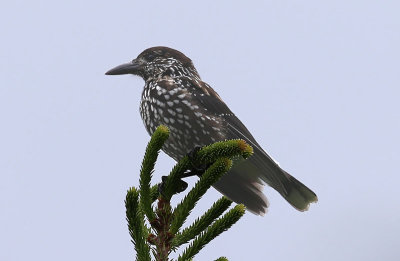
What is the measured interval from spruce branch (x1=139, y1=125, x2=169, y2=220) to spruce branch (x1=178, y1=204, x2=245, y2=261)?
0.29m

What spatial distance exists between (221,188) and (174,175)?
2073 mm

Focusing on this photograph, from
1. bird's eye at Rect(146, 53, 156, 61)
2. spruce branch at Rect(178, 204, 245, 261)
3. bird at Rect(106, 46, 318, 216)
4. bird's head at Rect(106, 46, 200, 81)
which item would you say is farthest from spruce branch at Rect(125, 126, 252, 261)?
bird's eye at Rect(146, 53, 156, 61)

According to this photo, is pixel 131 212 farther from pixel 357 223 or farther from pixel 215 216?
pixel 357 223

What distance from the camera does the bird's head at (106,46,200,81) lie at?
851 centimetres

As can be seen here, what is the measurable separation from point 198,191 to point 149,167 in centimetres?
30

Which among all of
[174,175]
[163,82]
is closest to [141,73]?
[163,82]

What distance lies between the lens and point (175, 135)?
24.2ft

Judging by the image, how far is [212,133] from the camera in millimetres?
7512

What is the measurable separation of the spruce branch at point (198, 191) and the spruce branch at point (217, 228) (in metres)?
0.13

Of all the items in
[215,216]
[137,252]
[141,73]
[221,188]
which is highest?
[141,73]

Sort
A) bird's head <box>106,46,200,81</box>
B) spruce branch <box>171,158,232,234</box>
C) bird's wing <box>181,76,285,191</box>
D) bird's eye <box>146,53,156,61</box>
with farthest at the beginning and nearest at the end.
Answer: bird's eye <box>146,53,156,61</box> < bird's head <box>106,46,200,81</box> < bird's wing <box>181,76,285,191</box> < spruce branch <box>171,158,232,234</box>

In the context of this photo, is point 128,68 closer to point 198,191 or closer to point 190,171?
point 190,171

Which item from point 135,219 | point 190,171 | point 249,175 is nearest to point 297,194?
point 249,175

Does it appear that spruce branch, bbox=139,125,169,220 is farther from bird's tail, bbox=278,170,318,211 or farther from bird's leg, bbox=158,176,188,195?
bird's tail, bbox=278,170,318,211
